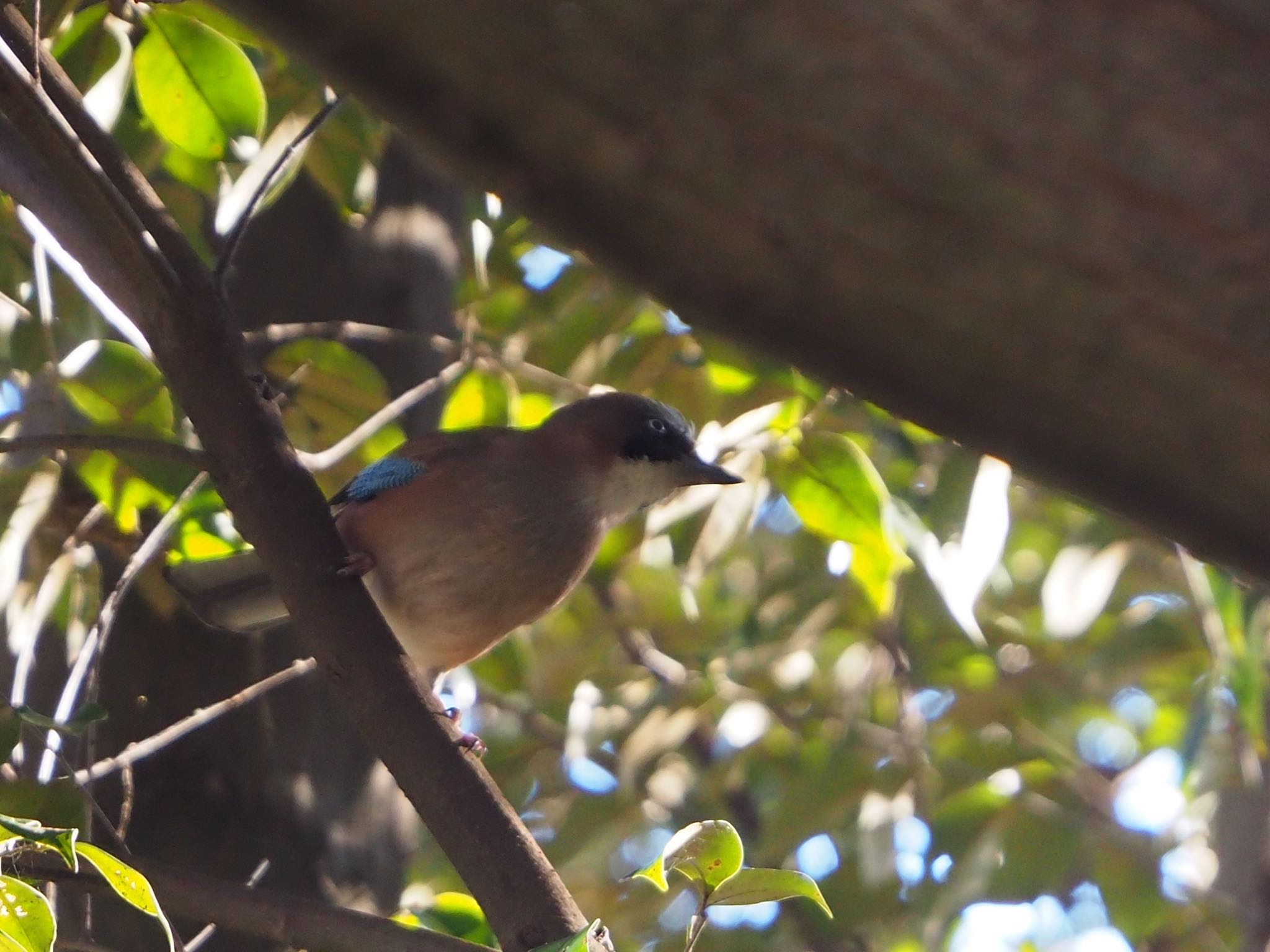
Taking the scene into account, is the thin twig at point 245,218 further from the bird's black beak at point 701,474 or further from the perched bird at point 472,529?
the bird's black beak at point 701,474

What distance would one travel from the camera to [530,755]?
4797 millimetres

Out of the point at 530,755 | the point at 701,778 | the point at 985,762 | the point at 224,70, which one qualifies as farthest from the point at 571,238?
the point at 701,778

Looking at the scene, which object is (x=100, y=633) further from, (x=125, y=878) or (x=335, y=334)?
(x=335, y=334)

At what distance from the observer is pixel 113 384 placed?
9.44 feet

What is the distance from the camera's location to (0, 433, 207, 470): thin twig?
83.4 inches

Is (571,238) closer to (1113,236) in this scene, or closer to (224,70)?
(1113,236)

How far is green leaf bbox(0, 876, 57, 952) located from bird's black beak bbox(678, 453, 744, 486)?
2215mm

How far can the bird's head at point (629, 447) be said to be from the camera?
407 centimetres

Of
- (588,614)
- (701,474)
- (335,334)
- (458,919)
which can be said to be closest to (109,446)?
(458,919)

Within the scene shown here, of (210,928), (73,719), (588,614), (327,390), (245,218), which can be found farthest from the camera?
(588,614)

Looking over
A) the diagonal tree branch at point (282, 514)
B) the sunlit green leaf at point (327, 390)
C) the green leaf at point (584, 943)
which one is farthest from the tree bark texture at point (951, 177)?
the sunlit green leaf at point (327, 390)

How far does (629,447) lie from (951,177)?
347 centimetres

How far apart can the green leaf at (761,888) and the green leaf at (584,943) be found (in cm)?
16

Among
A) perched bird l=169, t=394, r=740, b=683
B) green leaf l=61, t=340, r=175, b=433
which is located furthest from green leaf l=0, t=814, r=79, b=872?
perched bird l=169, t=394, r=740, b=683
